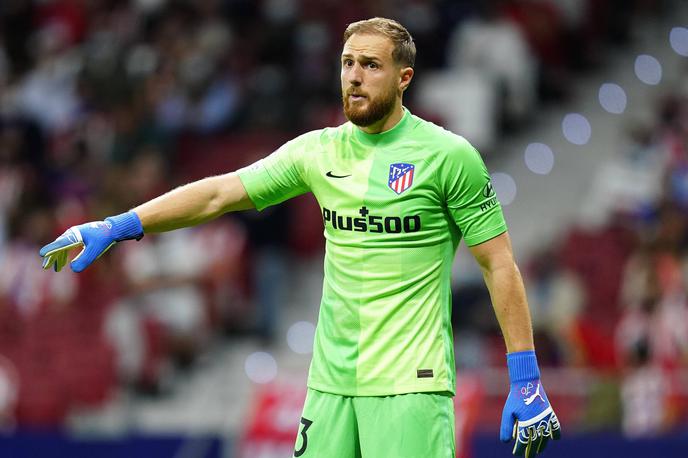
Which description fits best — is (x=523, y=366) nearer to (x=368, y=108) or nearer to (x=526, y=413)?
(x=526, y=413)

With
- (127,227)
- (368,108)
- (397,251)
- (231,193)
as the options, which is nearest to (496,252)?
(397,251)

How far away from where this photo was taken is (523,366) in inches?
201

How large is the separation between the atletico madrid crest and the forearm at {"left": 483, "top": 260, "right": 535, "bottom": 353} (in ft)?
1.50

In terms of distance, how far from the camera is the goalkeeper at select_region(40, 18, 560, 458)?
16.6 ft

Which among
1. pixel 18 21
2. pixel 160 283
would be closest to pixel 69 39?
pixel 18 21

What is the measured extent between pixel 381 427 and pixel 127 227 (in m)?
1.22

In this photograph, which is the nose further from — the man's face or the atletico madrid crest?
the atletico madrid crest

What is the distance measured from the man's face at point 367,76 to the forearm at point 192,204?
0.57 meters

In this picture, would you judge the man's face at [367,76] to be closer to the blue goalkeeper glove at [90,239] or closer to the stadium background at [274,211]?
A: the blue goalkeeper glove at [90,239]

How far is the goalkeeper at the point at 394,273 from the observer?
199 inches

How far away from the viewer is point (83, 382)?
35.6 ft

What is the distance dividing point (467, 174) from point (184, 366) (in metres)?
7.34

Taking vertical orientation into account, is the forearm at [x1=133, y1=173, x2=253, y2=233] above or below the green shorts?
above

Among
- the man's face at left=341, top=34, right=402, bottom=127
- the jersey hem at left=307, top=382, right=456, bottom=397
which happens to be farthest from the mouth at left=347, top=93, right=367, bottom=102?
the jersey hem at left=307, top=382, right=456, bottom=397
